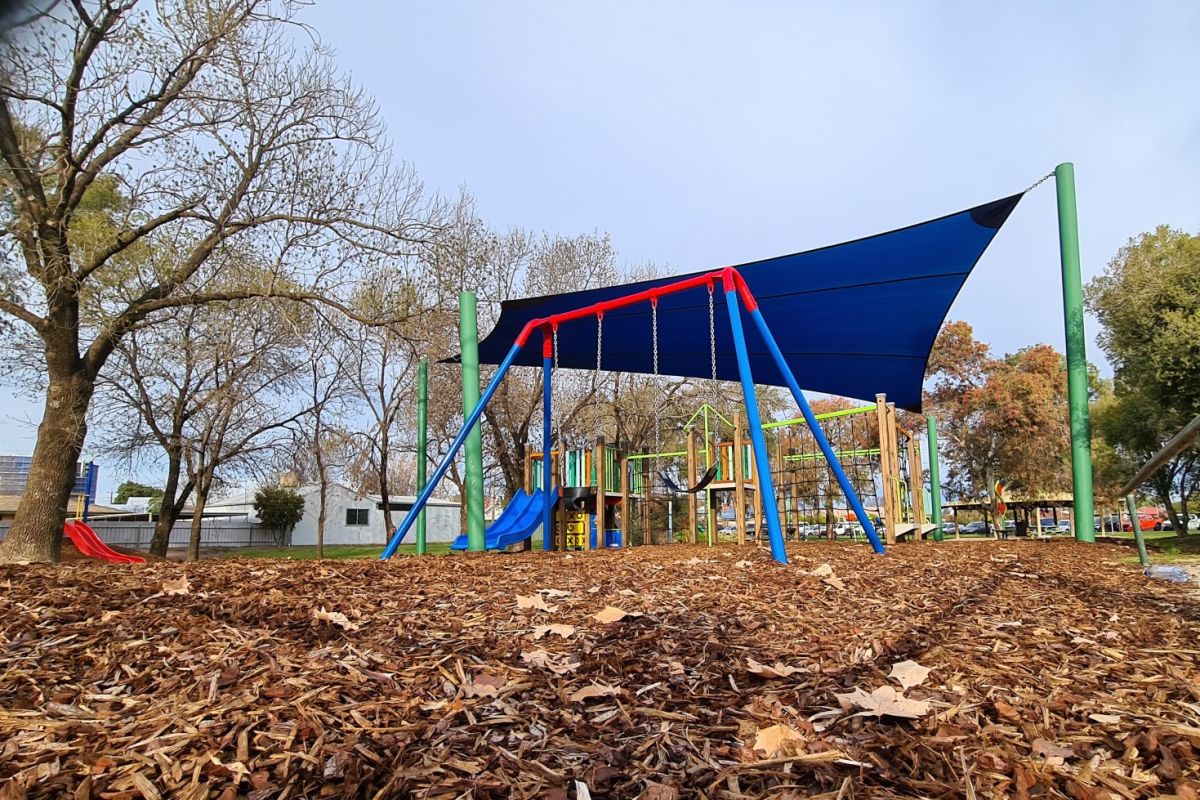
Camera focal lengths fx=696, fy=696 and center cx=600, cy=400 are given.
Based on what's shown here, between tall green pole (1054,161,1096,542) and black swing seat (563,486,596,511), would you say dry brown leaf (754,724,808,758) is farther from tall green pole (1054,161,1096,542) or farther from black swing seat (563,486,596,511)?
black swing seat (563,486,596,511)

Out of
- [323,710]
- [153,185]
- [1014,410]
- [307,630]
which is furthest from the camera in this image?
[1014,410]

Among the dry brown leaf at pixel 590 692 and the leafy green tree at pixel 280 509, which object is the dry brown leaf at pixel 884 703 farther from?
the leafy green tree at pixel 280 509

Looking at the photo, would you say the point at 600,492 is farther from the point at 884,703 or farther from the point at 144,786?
the point at 144,786

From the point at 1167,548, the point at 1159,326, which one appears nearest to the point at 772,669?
the point at 1167,548

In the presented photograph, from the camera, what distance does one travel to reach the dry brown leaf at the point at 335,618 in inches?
97.1

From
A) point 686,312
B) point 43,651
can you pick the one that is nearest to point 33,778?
point 43,651

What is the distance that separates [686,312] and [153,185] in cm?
584

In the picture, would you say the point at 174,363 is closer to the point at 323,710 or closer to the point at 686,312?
the point at 686,312

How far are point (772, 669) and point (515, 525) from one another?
8.53m

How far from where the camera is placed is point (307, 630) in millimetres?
2410

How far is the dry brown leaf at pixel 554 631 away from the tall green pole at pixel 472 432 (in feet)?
16.0

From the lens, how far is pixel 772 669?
187 cm

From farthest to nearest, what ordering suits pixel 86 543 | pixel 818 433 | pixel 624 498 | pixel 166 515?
pixel 166 515
pixel 86 543
pixel 624 498
pixel 818 433

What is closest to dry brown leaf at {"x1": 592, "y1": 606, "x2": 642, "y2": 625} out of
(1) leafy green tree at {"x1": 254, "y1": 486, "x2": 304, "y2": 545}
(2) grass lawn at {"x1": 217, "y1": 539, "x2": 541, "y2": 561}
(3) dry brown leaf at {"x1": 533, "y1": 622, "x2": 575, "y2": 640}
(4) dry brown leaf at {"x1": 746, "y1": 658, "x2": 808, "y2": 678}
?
(3) dry brown leaf at {"x1": 533, "y1": 622, "x2": 575, "y2": 640}
